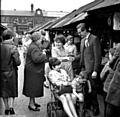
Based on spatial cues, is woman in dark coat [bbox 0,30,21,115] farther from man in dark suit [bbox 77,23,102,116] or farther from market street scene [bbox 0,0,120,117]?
man in dark suit [bbox 77,23,102,116]

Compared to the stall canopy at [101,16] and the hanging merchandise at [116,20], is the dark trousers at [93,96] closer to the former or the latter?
the hanging merchandise at [116,20]

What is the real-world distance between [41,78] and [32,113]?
810 millimetres

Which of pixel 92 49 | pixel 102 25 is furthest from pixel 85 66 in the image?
pixel 102 25

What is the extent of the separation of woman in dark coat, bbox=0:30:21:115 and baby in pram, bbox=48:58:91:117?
0.75 meters

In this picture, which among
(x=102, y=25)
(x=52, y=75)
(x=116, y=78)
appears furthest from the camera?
(x=102, y=25)

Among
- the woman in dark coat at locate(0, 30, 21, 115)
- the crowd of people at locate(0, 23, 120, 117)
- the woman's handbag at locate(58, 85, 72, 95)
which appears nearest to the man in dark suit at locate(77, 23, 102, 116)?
the crowd of people at locate(0, 23, 120, 117)

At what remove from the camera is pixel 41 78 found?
612 centimetres

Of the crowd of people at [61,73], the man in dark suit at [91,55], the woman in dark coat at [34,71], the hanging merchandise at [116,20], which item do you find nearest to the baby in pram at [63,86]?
the crowd of people at [61,73]

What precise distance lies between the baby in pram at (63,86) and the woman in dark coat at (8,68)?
29.6 inches

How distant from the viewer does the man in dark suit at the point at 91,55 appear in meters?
5.27

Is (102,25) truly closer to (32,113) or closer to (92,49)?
(92,49)

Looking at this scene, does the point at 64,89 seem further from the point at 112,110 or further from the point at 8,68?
the point at 8,68

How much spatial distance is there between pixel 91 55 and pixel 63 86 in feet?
3.05

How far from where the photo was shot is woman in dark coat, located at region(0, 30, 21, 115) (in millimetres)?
5391
